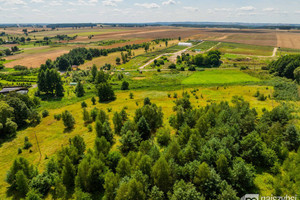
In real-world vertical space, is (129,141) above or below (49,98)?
above

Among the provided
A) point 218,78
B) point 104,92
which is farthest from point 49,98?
point 218,78

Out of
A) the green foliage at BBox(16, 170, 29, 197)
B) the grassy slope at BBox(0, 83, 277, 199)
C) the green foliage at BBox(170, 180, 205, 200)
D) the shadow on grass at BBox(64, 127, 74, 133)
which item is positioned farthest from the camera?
the shadow on grass at BBox(64, 127, 74, 133)

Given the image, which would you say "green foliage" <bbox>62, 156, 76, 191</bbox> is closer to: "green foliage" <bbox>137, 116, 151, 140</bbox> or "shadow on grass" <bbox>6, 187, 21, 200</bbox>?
"shadow on grass" <bbox>6, 187, 21, 200</bbox>

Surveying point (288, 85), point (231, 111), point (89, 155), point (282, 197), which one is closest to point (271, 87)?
point (288, 85)

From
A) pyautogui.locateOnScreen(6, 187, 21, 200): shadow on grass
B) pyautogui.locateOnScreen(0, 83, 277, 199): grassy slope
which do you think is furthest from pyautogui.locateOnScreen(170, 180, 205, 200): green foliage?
pyautogui.locateOnScreen(0, 83, 277, 199): grassy slope

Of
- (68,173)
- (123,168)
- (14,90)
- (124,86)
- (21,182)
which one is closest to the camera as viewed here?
(123,168)

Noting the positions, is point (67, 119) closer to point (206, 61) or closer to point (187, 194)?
point (187, 194)

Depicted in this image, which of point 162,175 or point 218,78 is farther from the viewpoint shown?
point 218,78

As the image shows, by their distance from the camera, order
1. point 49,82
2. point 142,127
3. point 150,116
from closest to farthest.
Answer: point 142,127 → point 150,116 → point 49,82
